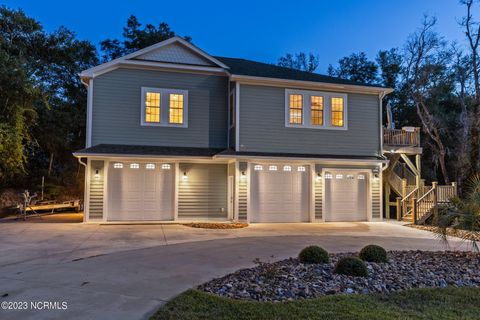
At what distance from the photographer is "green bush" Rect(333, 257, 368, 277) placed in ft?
17.5

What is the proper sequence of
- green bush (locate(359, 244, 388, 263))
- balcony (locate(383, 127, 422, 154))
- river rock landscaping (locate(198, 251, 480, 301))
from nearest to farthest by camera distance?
river rock landscaping (locate(198, 251, 480, 301)), green bush (locate(359, 244, 388, 263)), balcony (locate(383, 127, 422, 154))

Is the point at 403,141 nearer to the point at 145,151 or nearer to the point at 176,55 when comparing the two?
the point at 176,55

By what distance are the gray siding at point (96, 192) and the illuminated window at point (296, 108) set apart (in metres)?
7.06

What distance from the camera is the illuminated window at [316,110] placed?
46.1ft

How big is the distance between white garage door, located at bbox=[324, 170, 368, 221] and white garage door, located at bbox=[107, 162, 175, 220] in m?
5.90

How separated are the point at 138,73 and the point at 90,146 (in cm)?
314

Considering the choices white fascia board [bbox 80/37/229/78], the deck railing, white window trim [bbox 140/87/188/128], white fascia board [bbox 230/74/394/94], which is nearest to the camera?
white fascia board [bbox 80/37/229/78]

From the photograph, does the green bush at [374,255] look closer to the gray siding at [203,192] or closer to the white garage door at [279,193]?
the white garage door at [279,193]

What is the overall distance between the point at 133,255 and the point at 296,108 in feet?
29.2

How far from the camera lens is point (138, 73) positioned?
13.4m

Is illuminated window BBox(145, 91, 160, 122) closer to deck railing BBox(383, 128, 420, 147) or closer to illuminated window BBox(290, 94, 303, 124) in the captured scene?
illuminated window BBox(290, 94, 303, 124)

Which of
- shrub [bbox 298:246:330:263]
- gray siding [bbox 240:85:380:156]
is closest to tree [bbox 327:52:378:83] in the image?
gray siding [bbox 240:85:380:156]

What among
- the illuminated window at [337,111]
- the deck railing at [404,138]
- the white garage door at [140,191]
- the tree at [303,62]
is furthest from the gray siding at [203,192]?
the tree at [303,62]

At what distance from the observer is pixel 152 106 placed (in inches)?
529
